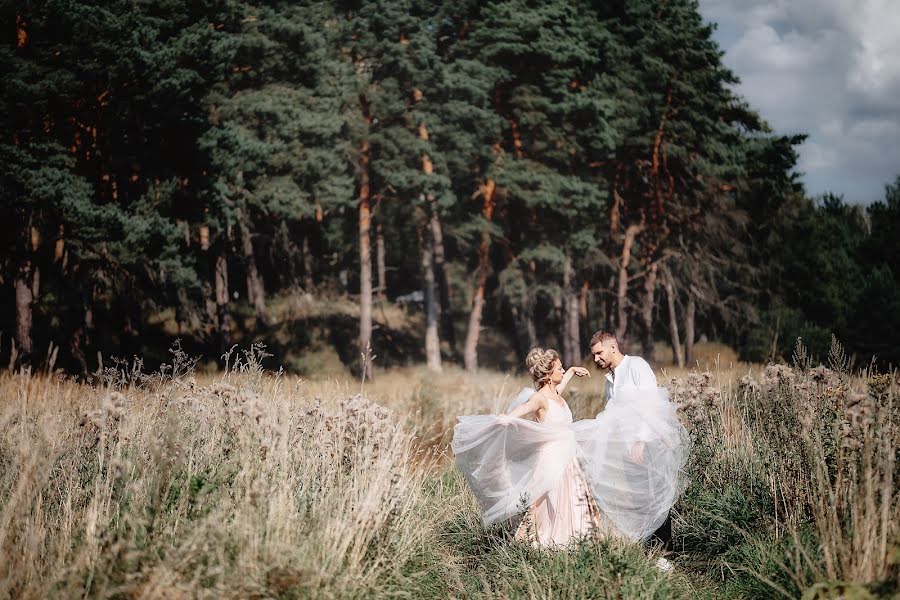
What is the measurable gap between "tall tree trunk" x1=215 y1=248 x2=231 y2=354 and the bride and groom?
15.1m

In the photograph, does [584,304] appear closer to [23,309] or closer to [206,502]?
[23,309]

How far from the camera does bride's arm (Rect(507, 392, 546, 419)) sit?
565 centimetres

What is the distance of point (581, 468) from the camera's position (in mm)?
5566

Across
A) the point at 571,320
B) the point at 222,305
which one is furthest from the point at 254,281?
the point at 571,320

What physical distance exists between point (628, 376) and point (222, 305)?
17.2 metres

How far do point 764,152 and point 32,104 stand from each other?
23468 millimetres

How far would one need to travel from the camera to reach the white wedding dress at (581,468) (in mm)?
5320

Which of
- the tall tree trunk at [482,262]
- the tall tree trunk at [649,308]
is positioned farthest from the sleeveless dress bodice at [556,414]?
the tall tree trunk at [649,308]

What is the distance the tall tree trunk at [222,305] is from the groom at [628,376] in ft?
50.2

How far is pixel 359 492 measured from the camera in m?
5.00

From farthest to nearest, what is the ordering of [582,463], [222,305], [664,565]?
[222,305], [582,463], [664,565]

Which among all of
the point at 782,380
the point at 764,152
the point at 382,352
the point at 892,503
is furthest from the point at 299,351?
the point at 892,503

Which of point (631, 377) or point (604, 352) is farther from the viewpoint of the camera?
point (604, 352)

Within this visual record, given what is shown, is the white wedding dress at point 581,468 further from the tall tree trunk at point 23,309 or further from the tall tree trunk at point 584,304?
the tall tree trunk at point 584,304
